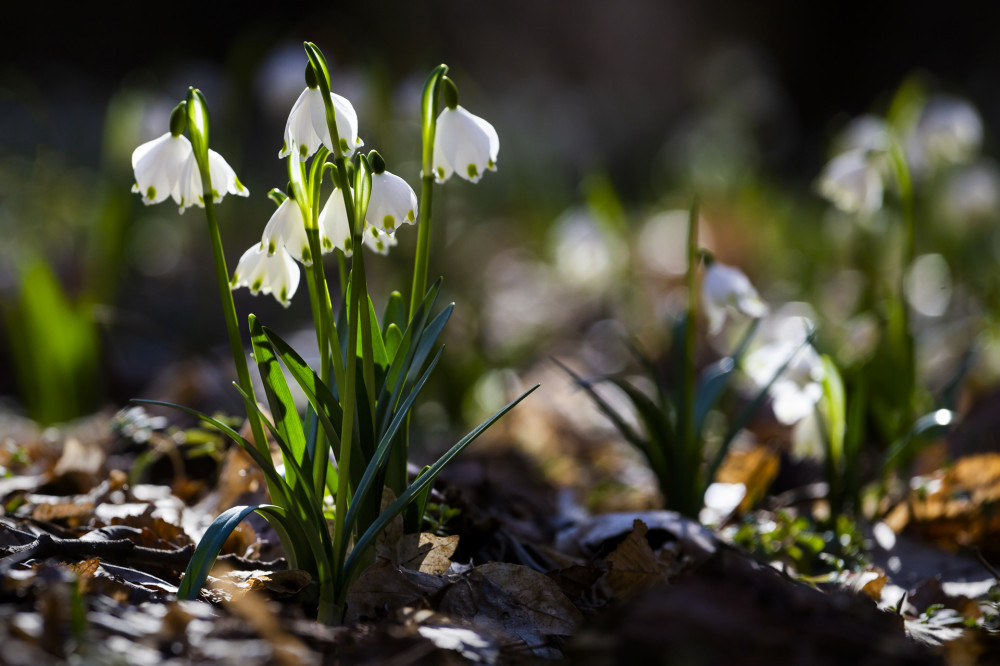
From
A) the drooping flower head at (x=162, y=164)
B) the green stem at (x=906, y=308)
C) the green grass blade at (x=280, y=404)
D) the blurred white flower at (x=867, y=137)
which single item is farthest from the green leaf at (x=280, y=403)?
the blurred white flower at (x=867, y=137)

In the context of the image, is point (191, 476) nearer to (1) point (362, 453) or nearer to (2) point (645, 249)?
(1) point (362, 453)

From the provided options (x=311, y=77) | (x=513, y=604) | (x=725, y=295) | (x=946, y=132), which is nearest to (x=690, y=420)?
(x=725, y=295)

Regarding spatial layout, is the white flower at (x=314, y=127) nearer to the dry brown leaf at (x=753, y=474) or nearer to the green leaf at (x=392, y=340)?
the green leaf at (x=392, y=340)

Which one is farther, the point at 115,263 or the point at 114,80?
the point at 114,80

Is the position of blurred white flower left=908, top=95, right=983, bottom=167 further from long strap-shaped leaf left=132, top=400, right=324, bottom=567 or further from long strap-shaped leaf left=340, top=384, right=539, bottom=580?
long strap-shaped leaf left=132, top=400, right=324, bottom=567

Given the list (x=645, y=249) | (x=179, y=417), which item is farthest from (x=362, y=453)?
(x=645, y=249)

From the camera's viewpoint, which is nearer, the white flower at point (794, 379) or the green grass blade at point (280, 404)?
the green grass blade at point (280, 404)

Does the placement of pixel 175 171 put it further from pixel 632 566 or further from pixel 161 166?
pixel 632 566
